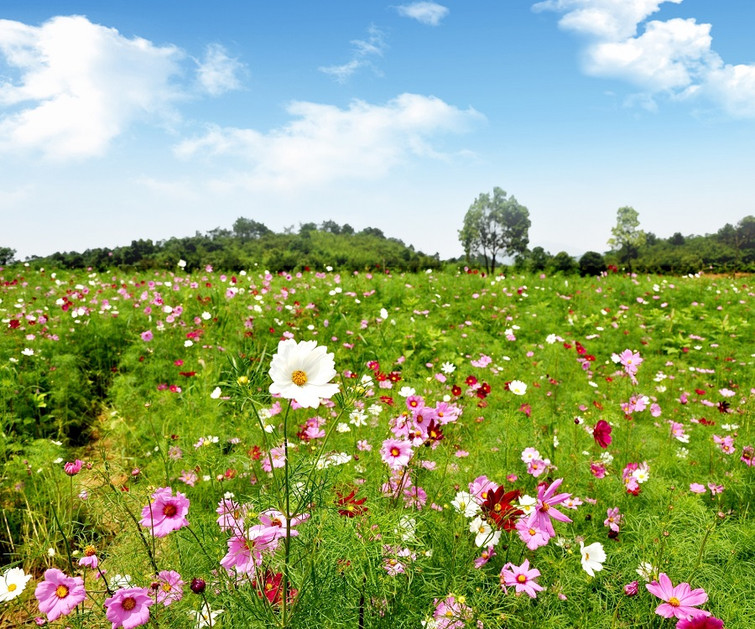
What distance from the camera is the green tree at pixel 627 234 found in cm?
4044

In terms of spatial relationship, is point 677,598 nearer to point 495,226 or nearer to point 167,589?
point 167,589

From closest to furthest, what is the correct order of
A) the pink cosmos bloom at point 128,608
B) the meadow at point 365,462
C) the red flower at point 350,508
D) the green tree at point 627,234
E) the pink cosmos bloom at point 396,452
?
the pink cosmos bloom at point 128,608, the meadow at point 365,462, the red flower at point 350,508, the pink cosmos bloom at point 396,452, the green tree at point 627,234

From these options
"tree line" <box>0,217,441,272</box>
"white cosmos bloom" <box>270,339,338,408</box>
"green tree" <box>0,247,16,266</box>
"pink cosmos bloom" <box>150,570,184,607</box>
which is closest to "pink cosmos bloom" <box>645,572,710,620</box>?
"white cosmos bloom" <box>270,339,338,408</box>

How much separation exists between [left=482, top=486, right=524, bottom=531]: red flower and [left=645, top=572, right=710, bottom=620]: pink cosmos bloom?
332 mm

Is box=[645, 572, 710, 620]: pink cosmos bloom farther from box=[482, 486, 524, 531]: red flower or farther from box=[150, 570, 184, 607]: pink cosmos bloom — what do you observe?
box=[150, 570, 184, 607]: pink cosmos bloom

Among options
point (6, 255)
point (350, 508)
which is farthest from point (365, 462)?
point (6, 255)

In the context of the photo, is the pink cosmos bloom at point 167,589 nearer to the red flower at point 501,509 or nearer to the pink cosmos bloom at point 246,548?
the pink cosmos bloom at point 246,548

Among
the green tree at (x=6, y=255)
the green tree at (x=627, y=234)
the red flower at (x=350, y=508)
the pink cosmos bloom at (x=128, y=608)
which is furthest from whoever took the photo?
the green tree at (x=627, y=234)

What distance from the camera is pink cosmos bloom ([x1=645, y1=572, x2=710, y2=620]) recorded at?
1.05 meters

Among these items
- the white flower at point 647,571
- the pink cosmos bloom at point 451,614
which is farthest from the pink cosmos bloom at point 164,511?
the white flower at point 647,571

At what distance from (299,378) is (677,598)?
1101 mm

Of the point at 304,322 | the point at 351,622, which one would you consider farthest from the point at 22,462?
the point at 304,322

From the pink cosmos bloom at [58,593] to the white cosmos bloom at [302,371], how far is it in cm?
77

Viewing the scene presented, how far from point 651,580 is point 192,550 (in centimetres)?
157
